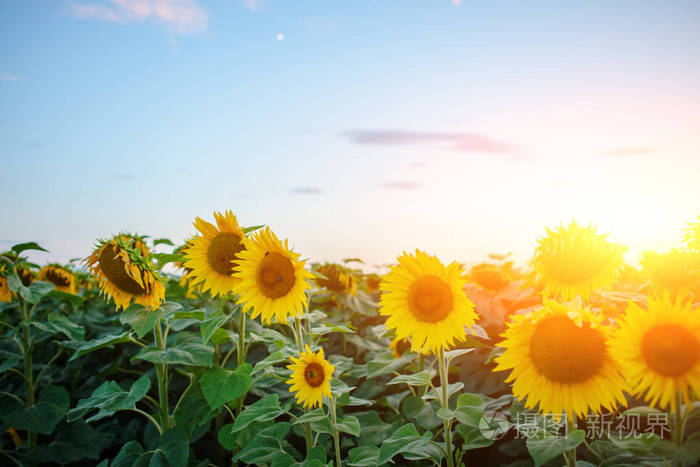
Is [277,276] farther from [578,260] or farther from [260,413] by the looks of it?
[578,260]

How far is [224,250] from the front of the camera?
261 cm

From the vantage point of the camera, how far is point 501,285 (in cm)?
396

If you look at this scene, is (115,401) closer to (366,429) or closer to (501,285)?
(366,429)

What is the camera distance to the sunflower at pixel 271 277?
91.3 inches

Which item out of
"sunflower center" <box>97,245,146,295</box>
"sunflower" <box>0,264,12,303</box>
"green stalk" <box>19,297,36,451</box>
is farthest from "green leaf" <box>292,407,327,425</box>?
"sunflower" <box>0,264,12,303</box>

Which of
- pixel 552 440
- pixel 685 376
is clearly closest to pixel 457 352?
pixel 552 440

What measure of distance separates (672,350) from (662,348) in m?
0.03

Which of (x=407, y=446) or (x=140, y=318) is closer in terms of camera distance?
(x=407, y=446)

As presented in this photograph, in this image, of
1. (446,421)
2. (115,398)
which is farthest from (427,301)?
(115,398)

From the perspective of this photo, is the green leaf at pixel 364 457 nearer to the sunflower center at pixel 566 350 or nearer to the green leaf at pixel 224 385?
the green leaf at pixel 224 385

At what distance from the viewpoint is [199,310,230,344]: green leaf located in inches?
97.4

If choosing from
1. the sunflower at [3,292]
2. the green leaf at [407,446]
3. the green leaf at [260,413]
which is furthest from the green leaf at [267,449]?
the sunflower at [3,292]

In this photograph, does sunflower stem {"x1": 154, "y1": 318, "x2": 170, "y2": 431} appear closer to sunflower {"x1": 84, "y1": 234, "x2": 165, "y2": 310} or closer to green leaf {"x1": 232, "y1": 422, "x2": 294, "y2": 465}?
sunflower {"x1": 84, "y1": 234, "x2": 165, "y2": 310}

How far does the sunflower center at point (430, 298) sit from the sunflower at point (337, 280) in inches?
93.6
